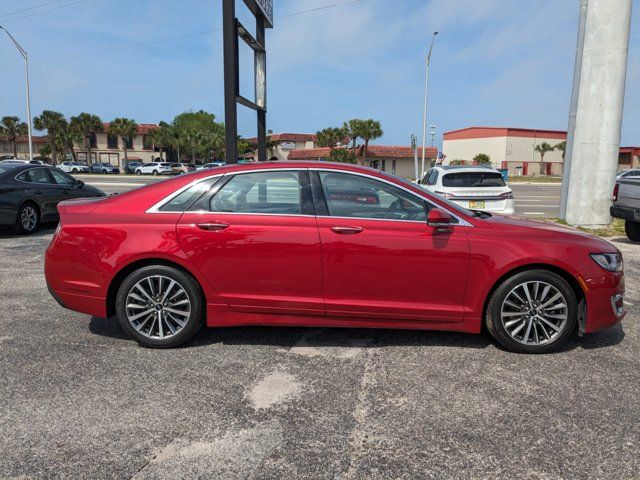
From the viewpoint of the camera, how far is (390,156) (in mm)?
60000

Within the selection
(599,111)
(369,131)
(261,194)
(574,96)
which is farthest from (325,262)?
(369,131)

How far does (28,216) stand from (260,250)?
26.1 feet

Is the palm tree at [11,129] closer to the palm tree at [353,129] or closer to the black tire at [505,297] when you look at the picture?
the palm tree at [353,129]

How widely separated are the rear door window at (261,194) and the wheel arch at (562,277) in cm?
169

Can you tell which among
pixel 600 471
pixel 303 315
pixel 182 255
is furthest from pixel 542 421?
pixel 182 255

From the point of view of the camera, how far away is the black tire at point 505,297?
13.1ft

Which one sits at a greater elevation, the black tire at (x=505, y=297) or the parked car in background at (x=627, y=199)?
the parked car in background at (x=627, y=199)

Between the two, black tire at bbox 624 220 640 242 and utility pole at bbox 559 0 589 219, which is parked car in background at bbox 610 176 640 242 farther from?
utility pole at bbox 559 0 589 219

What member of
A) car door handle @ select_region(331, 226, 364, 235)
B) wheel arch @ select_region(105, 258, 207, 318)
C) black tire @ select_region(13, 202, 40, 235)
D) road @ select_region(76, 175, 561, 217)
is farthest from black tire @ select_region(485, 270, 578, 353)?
road @ select_region(76, 175, 561, 217)

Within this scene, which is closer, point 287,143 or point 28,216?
point 28,216

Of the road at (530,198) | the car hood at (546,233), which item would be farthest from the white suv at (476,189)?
the road at (530,198)

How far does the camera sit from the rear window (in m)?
9.95

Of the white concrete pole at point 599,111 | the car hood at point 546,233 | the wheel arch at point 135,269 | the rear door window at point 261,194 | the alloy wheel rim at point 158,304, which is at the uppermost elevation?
the white concrete pole at point 599,111

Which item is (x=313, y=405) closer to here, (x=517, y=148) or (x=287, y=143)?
(x=287, y=143)
